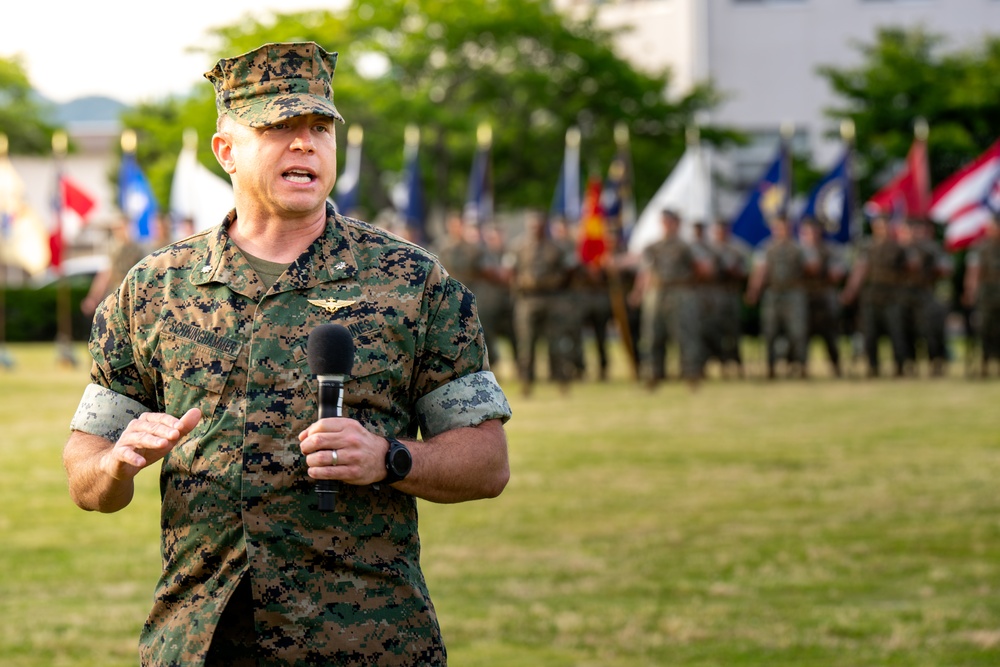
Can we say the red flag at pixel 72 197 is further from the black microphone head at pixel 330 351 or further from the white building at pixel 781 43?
the black microphone head at pixel 330 351

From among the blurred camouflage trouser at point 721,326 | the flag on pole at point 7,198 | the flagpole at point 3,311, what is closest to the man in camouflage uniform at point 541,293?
the blurred camouflage trouser at point 721,326

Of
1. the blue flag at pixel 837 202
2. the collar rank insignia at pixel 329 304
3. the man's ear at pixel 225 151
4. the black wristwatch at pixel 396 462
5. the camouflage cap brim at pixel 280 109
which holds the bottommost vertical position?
the black wristwatch at pixel 396 462

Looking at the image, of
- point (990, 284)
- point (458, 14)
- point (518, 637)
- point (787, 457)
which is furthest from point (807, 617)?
point (458, 14)

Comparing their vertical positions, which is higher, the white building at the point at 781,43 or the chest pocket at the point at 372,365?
the white building at the point at 781,43

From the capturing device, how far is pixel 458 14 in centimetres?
3928

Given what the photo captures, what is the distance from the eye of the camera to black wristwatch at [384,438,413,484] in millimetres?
3363

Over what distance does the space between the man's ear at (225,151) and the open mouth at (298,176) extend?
0.16 metres

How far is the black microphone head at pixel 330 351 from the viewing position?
321 centimetres

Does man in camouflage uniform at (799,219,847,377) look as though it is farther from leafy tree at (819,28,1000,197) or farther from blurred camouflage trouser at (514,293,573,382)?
leafy tree at (819,28,1000,197)

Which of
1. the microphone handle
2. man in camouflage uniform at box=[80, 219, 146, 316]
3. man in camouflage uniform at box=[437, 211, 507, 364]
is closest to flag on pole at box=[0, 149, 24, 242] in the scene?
man in camouflage uniform at box=[80, 219, 146, 316]

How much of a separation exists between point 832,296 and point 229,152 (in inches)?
900

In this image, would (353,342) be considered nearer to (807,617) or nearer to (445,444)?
(445,444)

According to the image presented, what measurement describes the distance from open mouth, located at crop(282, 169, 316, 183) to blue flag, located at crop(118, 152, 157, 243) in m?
24.0

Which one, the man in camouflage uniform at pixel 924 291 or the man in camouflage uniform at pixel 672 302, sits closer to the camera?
the man in camouflage uniform at pixel 672 302
